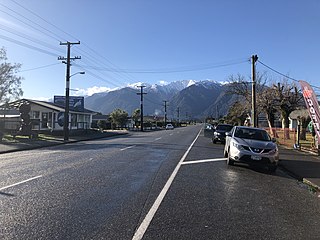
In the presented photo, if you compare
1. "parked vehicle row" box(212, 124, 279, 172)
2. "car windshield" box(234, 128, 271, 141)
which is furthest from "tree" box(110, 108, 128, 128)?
"parked vehicle row" box(212, 124, 279, 172)

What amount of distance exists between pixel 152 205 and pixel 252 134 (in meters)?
8.54

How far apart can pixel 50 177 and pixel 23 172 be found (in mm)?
1600

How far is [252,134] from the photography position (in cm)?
1457

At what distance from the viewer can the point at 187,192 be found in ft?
27.9

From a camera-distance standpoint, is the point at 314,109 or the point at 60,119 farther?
the point at 60,119

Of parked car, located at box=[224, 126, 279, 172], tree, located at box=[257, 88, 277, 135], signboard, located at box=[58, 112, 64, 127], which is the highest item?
tree, located at box=[257, 88, 277, 135]

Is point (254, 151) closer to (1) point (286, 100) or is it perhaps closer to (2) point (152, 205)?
(2) point (152, 205)

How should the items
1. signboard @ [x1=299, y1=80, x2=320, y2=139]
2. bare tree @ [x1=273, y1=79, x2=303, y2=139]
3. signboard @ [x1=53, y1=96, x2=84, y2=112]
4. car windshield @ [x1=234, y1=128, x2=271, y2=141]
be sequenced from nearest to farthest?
car windshield @ [x1=234, y1=128, x2=271, y2=141], signboard @ [x1=299, y1=80, x2=320, y2=139], bare tree @ [x1=273, y1=79, x2=303, y2=139], signboard @ [x1=53, y1=96, x2=84, y2=112]

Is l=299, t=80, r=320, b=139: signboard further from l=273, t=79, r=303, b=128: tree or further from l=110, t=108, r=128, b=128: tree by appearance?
l=110, t=108, r=128, b=128: tree

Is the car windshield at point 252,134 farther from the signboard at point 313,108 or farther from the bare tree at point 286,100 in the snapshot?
the bare tree at point 286,100

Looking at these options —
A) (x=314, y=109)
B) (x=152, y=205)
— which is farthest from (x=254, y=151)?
(x=152, y=205)

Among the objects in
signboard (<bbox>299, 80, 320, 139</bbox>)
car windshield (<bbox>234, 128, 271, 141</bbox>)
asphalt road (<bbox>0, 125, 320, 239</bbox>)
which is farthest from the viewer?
signboard (<bbox>299, 80, 320, 139</bbox>)

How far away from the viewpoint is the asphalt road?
5.52 m

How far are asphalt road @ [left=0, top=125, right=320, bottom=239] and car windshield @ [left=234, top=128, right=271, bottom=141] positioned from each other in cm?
250
